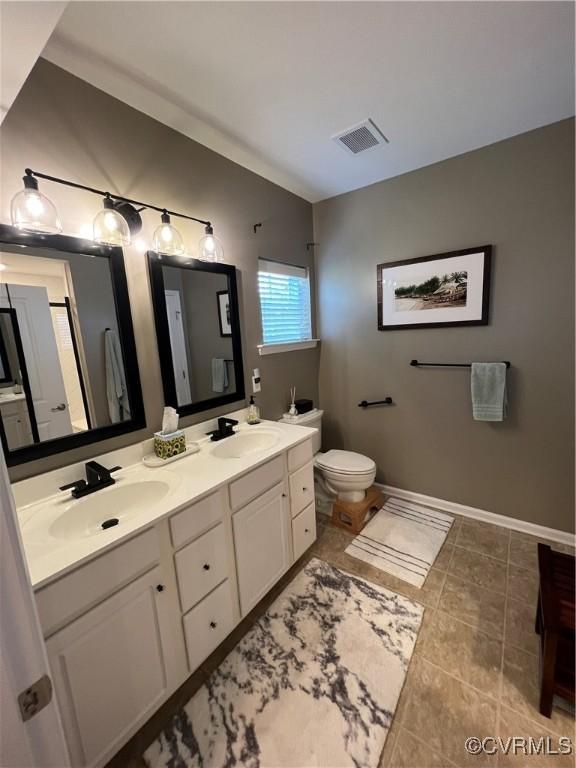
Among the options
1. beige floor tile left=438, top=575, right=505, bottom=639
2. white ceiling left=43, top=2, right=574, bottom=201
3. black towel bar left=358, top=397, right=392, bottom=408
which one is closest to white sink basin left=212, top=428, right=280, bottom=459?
black towel bar left=358, top=397, right=392, bottom=408

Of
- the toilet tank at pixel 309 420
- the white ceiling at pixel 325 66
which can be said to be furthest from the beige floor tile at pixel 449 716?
the white ceiling at pixel 325 66

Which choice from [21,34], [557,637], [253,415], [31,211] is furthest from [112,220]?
[557,637]

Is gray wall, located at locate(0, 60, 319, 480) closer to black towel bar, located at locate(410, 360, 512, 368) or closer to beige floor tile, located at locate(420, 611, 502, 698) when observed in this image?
black towel bar, located at locate(410, 360, 512, 368)

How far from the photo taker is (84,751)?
0.97 meters

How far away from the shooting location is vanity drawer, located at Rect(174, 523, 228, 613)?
4.00 ft

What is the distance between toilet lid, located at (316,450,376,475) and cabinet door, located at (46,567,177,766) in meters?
1.40

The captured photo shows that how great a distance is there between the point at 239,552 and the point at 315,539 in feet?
2.66

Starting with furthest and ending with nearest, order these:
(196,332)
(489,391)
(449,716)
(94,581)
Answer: (489,391) < (196,332) < (449,716) < (94,581)

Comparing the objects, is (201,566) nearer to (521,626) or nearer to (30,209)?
(30,209)

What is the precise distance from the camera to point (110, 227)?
130 cm

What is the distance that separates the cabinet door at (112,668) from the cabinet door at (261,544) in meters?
0.39

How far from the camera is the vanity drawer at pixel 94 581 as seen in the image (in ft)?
2.86

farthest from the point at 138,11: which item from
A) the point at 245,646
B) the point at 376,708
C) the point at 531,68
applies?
the point at 376,708

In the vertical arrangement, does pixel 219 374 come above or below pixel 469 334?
below
